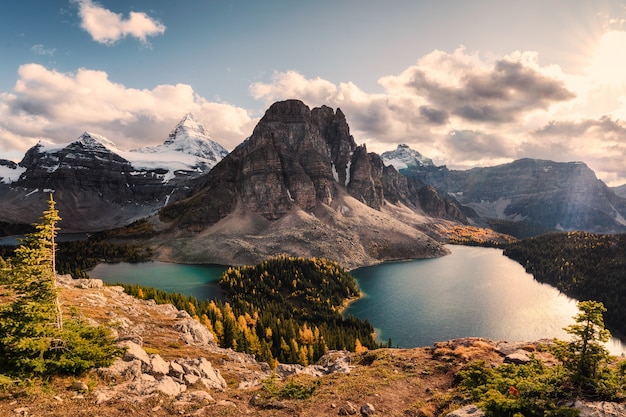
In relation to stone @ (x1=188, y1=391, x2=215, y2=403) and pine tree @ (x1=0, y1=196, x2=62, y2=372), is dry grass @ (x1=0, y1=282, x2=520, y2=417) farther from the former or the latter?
pine tree @ (x1=0, y1=196, x2=62, y2=372)

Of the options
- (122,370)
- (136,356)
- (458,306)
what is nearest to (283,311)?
(458,306)

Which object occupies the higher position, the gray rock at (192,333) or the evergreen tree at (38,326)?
the evergreen tree at (38,326)

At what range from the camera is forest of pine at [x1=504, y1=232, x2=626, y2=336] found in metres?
116

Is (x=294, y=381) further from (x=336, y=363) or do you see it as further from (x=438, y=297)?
(x=438, y=297)

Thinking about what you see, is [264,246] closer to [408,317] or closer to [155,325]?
[408,317]

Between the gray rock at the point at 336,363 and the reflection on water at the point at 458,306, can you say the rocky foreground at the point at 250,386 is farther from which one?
the reflection on water at the point at 458,306

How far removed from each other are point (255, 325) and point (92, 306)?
37968mm

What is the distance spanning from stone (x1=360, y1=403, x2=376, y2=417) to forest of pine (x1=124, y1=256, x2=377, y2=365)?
38.9m

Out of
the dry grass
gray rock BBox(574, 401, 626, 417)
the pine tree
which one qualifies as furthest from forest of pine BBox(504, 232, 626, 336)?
the pine tree

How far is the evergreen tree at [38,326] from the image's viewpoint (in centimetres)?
1870

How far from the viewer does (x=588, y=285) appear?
136 metres

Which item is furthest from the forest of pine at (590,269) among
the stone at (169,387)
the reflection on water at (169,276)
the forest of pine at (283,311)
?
the reflection on water at (169,276)

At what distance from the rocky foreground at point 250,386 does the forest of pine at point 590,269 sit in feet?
354

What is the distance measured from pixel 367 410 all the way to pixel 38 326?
19.9 metres
